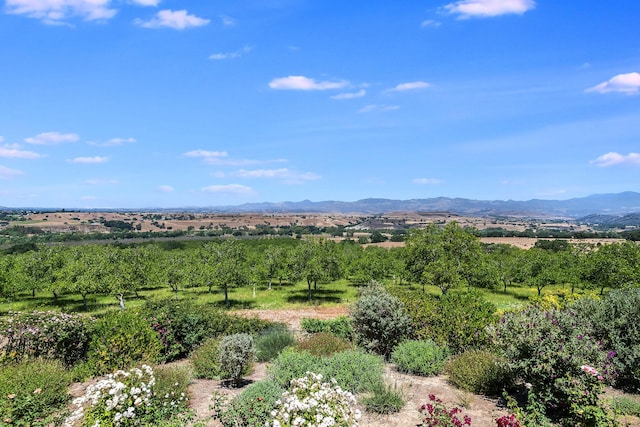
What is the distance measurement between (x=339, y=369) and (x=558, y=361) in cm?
446

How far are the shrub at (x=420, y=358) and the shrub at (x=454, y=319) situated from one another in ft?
2.24

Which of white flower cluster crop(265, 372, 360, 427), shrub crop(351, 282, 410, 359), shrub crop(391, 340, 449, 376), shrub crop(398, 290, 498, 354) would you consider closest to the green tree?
shrub crop(398, 290, 498, 354)

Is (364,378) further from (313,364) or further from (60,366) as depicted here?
(60,366)

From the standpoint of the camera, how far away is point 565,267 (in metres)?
40.9

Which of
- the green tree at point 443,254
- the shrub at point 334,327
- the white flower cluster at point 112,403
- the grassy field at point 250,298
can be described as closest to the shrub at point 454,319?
the shrub at point 334,327

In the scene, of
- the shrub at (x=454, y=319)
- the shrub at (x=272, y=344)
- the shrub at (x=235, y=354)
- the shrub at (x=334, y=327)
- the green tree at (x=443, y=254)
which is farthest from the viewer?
the green tree at (x=443, y=254)

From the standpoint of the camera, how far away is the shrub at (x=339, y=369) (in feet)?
26.9

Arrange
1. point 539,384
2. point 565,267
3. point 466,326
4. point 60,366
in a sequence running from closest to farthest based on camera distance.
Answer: point 539,384 → point 60,366 → point 466,326 → point 565,267

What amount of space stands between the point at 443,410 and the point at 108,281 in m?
30.8

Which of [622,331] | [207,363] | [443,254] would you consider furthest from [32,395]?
[443,254]

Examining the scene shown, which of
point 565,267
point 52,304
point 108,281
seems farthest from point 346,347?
point 565,267

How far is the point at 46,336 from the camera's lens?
405 inches

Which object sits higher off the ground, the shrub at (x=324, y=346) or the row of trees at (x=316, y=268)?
the shrub at (x=324, y=346)

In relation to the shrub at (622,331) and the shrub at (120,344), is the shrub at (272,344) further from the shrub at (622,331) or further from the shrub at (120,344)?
the shrub at (622,331)
